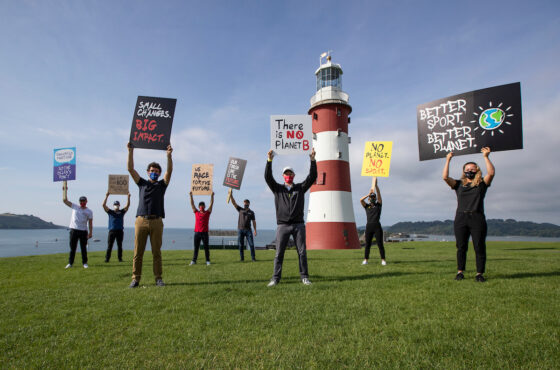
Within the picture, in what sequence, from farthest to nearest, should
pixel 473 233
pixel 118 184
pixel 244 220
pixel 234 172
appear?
pixel 118 184 → pixel 234 172 → pixel 244 220 → pixel 473 233

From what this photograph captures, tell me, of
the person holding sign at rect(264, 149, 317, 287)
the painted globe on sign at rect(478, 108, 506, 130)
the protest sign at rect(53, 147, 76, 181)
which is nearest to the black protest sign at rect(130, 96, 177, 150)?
the person holding sign at rect(264, 149, 317, 287)

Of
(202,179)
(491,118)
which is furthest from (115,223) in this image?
(491,118)

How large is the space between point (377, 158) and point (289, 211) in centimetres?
555

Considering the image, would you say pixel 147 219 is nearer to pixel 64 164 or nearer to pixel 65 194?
pixel 65 194

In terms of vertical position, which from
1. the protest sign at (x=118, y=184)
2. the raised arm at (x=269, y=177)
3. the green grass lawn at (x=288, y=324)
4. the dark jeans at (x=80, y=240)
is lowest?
the green grass lawn at (x=288, y=324)

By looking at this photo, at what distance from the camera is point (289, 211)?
7148mm

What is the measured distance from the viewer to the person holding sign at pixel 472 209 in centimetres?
673

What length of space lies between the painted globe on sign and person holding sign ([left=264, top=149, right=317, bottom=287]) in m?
4.48

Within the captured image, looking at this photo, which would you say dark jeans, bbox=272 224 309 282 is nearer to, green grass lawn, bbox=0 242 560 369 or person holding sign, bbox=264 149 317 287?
person holding sign, bbox=264 149 317 287

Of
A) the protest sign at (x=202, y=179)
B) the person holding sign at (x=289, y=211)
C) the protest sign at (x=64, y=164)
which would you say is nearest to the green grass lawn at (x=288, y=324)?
the person holding sign at (x=289, y=211)

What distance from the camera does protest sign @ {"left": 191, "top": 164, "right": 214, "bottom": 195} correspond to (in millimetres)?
13168

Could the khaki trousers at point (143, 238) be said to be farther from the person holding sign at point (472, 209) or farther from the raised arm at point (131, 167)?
the person holding sign at point (472, 209)

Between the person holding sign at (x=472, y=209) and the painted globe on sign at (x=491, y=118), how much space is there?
0.72m

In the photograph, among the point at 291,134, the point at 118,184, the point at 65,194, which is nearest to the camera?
the point at 291,134
